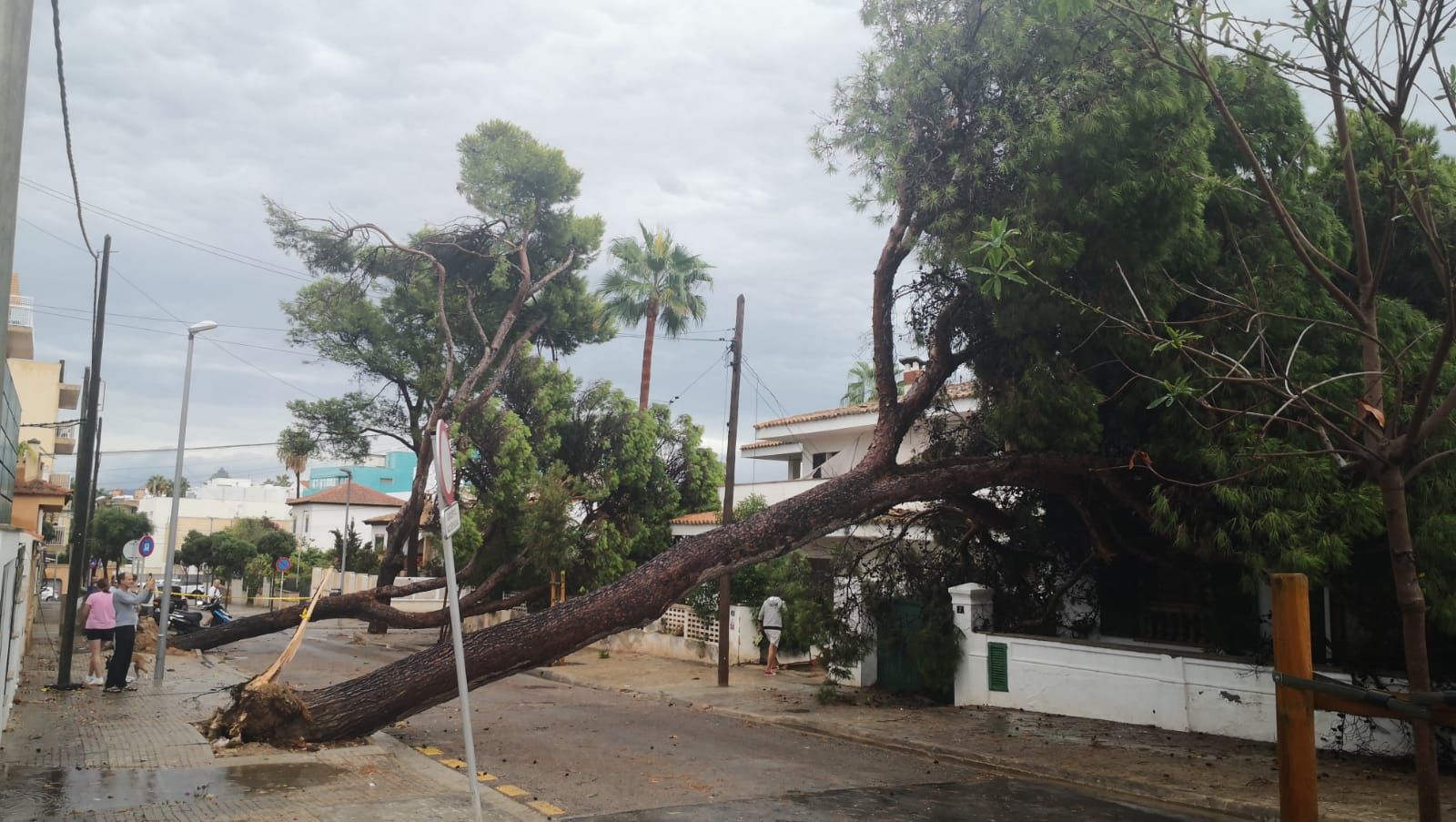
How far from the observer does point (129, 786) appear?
857 cm

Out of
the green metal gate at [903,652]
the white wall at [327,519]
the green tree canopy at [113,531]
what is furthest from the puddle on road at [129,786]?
the white wall at [327,519]

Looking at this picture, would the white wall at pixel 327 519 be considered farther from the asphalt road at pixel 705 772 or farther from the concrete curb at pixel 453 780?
the concrete curb at pixel 453 780

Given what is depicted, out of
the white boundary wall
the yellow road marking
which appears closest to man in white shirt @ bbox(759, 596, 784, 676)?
the white boundary wall

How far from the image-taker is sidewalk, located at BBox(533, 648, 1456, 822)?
9164 mm

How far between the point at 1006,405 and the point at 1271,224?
135 inches

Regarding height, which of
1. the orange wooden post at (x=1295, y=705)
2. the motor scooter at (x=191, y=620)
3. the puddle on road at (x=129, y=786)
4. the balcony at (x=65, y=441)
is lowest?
the motor scooter at (x=191, y=620)

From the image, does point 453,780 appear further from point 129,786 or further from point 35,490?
point 35,490

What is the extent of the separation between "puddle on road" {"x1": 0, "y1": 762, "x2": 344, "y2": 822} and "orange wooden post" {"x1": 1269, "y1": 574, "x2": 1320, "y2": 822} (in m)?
7.70

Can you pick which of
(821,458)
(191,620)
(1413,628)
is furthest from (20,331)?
(1413,628)

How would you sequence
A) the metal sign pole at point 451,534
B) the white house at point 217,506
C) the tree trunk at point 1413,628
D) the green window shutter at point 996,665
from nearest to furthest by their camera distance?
1. the tree trunk at point 1413,628
2. the metal sign pole at point 451,534
3. the green window shutter at point 996,665
4. the white house at point 217,506

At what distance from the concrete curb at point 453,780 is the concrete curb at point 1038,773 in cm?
521

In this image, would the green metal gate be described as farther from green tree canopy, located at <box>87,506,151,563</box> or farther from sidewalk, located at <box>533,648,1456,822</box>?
green tree canopy, located at <box>87,506,151,563</box>

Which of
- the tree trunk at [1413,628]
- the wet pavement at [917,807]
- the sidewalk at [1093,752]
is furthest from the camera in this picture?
the sidewalk at [1093,752]

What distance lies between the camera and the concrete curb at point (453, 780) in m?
7.98
